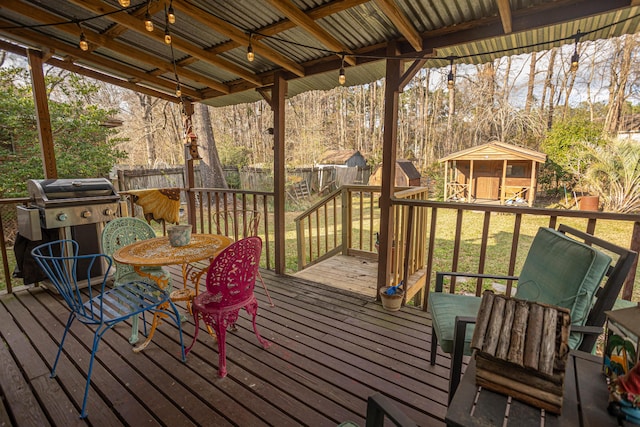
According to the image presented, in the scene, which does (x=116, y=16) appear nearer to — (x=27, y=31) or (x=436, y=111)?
(x=27, y=31)

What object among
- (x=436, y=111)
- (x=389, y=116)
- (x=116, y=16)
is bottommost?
(x=389, y=116)

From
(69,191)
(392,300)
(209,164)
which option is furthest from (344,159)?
(69,191)

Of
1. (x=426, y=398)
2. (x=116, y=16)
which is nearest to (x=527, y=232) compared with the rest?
(x=426, y=398)

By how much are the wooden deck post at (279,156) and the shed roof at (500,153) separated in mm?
9702

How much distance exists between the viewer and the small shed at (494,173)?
34.5 feet

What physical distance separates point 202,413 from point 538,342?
161cm

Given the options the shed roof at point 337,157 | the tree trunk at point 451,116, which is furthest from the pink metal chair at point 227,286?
the tree trunk at point 451,116

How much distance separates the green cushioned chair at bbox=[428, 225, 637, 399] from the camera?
1335 mm

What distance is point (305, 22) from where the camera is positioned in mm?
2203

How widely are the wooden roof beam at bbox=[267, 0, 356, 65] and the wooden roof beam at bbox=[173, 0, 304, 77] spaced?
1.83ft

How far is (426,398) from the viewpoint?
5.68 ft

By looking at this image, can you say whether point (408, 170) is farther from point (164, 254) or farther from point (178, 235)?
point (164, 254)

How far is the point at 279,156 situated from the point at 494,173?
35.5ft

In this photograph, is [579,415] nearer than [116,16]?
Yes
